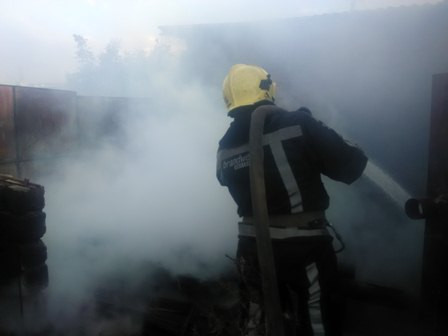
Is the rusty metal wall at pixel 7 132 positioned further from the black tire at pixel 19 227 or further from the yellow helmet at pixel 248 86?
the yellow helmet at pixel 248 86

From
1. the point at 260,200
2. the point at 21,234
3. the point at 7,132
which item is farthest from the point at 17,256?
the point at 260,200

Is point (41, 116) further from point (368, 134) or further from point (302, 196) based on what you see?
point (368, 134)

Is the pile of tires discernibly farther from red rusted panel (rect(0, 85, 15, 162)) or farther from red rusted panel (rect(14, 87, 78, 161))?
red rusted panel (rect(14, 87, 78, 161))

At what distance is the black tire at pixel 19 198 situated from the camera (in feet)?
9.70

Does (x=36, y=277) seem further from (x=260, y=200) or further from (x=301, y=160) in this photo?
(x=301, y=160)

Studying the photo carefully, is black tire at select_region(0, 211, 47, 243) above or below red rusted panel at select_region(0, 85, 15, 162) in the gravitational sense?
below

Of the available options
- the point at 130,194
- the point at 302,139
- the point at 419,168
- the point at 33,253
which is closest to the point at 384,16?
the point at 419,168

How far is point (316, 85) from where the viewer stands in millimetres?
4512

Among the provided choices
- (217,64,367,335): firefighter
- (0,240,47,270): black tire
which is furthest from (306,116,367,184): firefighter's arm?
(0,240,47,270): black tire

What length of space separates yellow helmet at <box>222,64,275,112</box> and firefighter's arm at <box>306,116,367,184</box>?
0.98 ft

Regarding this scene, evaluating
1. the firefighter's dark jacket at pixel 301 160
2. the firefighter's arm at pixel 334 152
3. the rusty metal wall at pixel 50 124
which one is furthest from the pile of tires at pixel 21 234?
the firefighter's arm at pixel 334 152

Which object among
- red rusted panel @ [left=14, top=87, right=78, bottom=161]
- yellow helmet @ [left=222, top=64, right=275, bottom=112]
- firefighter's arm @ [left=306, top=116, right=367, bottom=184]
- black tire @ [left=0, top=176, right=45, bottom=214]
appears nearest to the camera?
firefighter's arm @ [left=306, top=116, right=367, bottom=184]

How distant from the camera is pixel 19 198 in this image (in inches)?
116

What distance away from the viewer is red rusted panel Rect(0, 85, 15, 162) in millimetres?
3648
